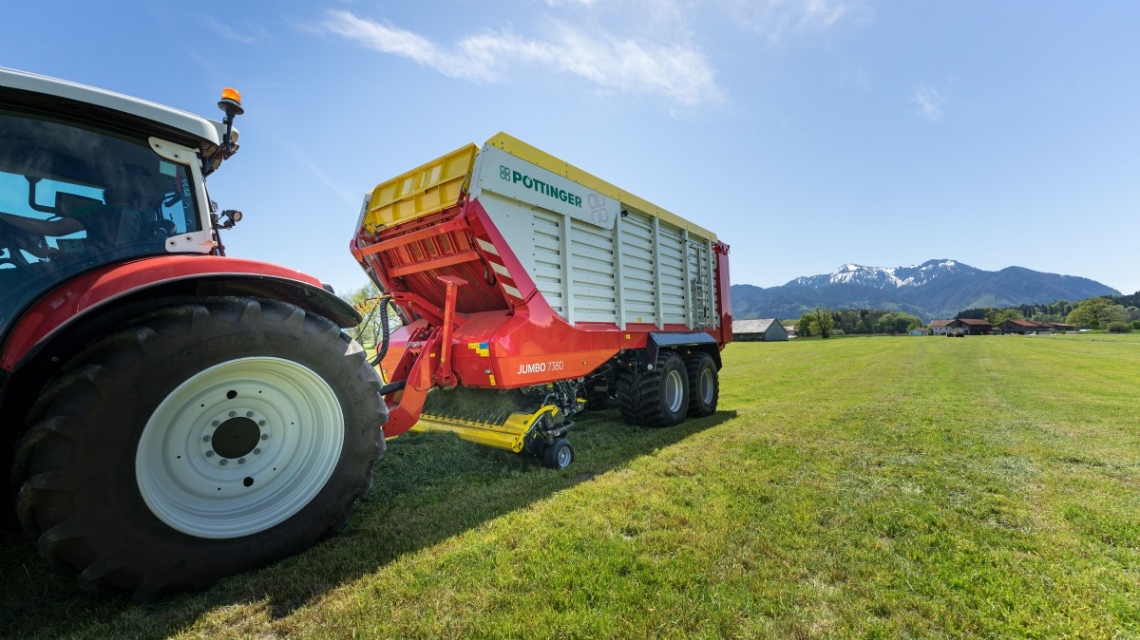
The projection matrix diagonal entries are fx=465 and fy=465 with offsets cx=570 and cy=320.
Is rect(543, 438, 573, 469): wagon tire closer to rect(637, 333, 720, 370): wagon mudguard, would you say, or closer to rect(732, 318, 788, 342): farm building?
rect(637, 333, 720, 370): wagon mudguard

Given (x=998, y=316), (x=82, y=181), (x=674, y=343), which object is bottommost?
(x=998, y=316)

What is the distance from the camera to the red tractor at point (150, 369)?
2119 millimetres

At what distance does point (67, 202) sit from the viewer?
2625 mm

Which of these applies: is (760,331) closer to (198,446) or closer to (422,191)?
(422,191)

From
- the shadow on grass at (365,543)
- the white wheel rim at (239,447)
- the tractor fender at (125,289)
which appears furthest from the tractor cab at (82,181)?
the shadow on grass at (365,543)

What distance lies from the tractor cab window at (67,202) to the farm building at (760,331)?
82298 millimetres

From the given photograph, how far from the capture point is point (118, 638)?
2.03 meters

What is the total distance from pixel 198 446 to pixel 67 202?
5.17ft

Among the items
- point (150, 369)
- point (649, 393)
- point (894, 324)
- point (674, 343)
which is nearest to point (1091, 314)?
point (894, 324)

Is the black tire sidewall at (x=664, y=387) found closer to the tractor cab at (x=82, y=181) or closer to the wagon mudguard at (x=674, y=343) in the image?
the wagon mudguard at (x=674, y=343)

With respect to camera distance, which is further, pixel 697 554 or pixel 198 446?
pixel 697 554

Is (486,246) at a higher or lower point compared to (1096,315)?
higher

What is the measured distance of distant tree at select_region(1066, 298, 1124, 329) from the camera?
9713cm

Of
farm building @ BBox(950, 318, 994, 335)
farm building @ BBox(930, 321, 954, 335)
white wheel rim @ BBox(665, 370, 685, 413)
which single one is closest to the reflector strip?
white wheel rim @ BBox(665, 370, 685, 413)
